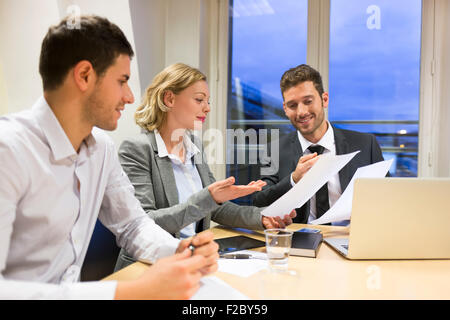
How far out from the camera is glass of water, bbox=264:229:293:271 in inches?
37.5

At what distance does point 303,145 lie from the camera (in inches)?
81.7

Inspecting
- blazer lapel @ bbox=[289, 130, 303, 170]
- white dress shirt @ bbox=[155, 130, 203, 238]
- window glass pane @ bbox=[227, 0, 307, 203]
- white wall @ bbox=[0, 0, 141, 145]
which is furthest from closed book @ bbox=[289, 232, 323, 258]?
window glass pane @ bbox=[227, 0, 307, 203]

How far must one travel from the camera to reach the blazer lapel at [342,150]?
1.91m

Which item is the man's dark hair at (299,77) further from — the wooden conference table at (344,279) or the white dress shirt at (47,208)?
the white dress shirt at (47,208)

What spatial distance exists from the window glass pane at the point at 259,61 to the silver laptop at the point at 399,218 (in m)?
1.88

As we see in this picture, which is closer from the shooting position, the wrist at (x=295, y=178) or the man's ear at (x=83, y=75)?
the man's ear at (x=83, y=75)

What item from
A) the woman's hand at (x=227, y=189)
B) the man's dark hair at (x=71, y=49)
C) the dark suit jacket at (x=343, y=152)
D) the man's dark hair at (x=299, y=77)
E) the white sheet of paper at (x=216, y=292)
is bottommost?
the white sheet of paper at (x=216, y=292)

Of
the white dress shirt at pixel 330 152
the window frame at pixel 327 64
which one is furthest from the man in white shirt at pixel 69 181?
the window frame at pixel 327 64

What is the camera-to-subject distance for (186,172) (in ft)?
5.56

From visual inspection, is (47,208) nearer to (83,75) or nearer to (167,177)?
(83,75)

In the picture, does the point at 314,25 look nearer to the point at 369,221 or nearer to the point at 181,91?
the point at 181,91

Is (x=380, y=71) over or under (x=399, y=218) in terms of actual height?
over

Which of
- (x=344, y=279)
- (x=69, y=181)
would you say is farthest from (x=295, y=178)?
(x=69, y=181)

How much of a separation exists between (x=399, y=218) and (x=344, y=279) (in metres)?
0.28
